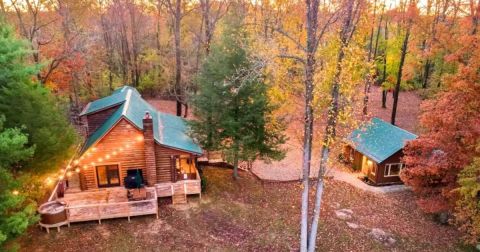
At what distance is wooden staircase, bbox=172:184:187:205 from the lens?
1740 cm

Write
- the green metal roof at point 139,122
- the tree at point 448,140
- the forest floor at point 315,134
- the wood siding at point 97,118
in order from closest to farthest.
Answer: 1. the tree at point 448,140
2. the green metal roof at point 139,122
3. the wood siding at point 97,118
4. the forest floor at point 315,134

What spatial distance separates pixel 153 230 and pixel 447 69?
30.4 metres

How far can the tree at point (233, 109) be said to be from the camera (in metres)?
17.8

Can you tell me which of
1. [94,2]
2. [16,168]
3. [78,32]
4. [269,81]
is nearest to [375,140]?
[269,81]

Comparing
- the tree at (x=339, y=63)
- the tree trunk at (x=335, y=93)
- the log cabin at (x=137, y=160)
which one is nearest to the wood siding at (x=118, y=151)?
the log cabin at (x=137, y=160)

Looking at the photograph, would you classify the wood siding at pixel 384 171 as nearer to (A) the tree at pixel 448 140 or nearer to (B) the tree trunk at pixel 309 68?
(A) the tree at pixel 448 140

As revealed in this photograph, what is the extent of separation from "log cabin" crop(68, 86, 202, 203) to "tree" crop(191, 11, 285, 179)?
1587 millimetres

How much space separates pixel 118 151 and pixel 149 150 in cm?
167

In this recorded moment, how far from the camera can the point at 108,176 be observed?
1803cm

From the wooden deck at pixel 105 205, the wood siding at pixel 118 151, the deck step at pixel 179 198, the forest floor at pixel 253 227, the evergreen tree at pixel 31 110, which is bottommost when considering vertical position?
→ the forest floor at pixel 253 227

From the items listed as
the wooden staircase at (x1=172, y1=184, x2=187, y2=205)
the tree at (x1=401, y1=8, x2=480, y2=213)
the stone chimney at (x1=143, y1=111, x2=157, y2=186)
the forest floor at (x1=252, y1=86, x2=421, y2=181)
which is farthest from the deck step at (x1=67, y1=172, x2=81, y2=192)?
the tree at (x1=401, y1=8, x2=480, y2=213)

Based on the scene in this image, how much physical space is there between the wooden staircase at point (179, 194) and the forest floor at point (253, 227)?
1.43 feet

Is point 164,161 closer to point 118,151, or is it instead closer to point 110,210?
point 118,151

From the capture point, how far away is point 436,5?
1108 inches
